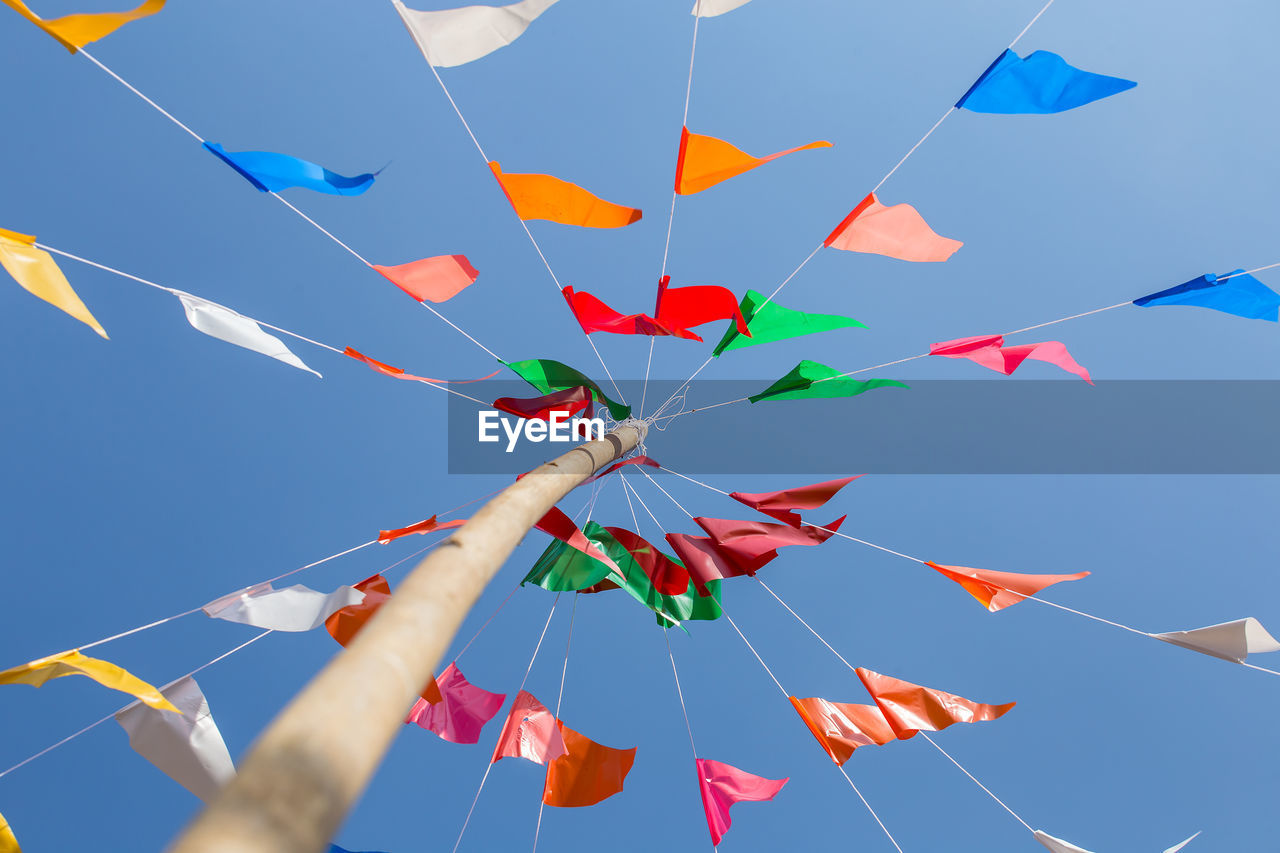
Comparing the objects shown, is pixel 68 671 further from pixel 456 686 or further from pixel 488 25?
pixel 488 25

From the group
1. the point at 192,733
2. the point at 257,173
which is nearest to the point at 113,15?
the point at 257,173

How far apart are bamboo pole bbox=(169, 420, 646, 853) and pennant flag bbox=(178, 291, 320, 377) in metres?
3.00

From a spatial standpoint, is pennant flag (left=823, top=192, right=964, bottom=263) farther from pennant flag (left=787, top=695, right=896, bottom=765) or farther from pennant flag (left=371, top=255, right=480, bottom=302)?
pennant flag (left=787, top=695, right=896, bottom=765)

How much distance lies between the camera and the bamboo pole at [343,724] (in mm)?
1284

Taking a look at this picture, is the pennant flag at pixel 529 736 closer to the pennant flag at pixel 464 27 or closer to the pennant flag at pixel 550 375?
the pennant flag at pixel 550 375

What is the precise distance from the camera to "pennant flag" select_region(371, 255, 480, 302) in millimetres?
5320

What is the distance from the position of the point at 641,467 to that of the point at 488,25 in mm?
4349

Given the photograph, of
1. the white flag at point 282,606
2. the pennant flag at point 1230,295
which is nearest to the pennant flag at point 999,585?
the pennant flag at point 1230,295

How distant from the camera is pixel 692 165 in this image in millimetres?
4609

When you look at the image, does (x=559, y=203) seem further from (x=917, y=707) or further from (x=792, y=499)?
(x=917, y=707)

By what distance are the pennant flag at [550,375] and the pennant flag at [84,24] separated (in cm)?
→ 341

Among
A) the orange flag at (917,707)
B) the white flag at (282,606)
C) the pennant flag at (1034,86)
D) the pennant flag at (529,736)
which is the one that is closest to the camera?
the pennant flag at (1034,86)

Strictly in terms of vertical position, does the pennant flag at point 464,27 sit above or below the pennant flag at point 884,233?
above

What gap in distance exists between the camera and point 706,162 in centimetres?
460
